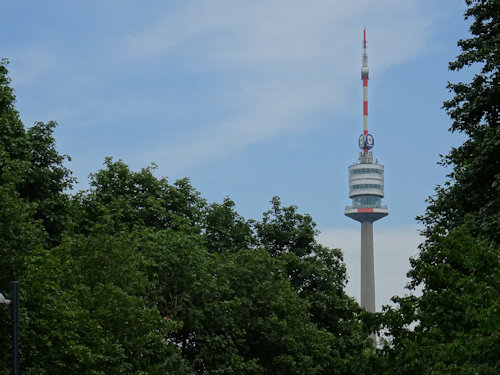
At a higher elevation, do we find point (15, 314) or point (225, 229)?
point (225, 229)

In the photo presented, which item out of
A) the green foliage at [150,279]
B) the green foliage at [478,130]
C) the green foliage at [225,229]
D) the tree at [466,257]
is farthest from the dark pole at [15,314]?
the green foliage at [225,229]

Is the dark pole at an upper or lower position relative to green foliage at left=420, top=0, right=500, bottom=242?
Result: lower

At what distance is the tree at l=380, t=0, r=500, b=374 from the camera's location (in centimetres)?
2328

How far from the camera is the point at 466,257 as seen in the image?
26672 millimetres

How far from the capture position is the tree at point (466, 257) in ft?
76.4

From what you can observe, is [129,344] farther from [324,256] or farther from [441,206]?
[324,256]

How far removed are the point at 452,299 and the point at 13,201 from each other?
481 inches

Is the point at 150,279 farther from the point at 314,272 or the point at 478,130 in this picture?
the point at 314,272

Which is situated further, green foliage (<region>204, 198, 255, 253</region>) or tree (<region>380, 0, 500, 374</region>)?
green foliage (<region>204, 198, 255, 253</region>)

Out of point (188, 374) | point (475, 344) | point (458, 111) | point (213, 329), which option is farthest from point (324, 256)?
point (475, 344)

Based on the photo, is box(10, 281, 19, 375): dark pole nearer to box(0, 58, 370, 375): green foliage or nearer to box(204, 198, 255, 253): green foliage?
box(0, 58, 370, 375): green foliage

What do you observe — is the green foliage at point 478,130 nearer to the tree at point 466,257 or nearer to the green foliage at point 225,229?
the tree at point 466,257

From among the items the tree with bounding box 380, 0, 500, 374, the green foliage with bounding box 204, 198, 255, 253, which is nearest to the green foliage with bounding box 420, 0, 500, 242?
the tree with bounding box 380, 0, 500, 374

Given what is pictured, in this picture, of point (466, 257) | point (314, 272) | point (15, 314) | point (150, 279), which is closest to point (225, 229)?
point (314, 272)
